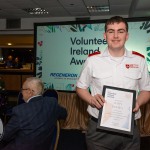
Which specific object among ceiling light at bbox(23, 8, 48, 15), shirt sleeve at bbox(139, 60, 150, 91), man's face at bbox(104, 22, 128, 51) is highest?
ceiling light at bbox(23, 8, 48, 15)

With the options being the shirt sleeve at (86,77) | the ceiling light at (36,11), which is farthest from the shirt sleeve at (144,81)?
the ceiling light at (36,11)

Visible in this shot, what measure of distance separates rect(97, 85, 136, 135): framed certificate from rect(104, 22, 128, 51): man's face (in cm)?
27

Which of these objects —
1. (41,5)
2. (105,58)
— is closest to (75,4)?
(41,5)

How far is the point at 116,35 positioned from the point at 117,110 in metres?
0.46

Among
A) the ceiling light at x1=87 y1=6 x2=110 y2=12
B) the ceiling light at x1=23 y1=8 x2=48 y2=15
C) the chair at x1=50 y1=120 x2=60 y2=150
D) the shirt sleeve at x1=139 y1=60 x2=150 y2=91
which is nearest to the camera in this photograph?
the shirt sleeve at x1=139 y1=60 x2=150 y2=91

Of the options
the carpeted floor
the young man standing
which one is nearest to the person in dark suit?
the young man standing

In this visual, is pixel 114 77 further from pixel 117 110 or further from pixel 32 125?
pixel 32 125

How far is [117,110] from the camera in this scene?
1.35 metres

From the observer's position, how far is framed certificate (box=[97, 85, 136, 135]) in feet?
4.38

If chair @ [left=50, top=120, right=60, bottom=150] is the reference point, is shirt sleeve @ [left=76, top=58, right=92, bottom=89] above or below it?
above

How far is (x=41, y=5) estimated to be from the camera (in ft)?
22.5

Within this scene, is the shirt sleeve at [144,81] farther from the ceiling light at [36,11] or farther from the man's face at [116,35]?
the ceiling light at [36,11]

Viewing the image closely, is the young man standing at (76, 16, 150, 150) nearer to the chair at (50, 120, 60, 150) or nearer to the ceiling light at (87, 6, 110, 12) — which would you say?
the chair at (50, 120, 60, 150)

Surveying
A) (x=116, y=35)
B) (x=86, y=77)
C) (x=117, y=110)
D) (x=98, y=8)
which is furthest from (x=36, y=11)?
(x=117, y=110)
